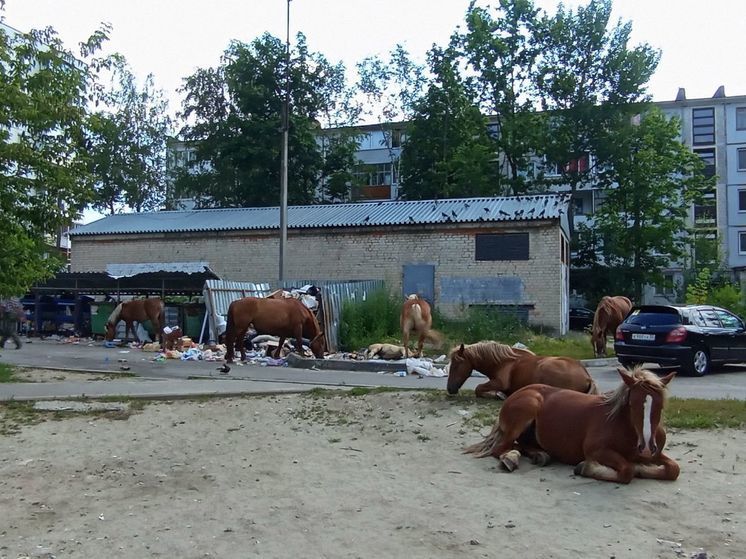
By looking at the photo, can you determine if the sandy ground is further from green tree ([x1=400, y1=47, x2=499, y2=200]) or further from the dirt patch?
green tree ([x1=400, y1=47, x2=499, y2=200])

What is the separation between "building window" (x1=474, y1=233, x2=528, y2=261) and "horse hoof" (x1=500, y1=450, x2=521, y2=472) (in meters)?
20.1

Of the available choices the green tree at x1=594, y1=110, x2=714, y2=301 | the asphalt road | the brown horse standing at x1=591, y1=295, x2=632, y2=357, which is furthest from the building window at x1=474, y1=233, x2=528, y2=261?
the green tree at x1=594, y1=110, x2=714, y2=301

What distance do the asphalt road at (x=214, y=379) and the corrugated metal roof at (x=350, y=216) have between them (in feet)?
34.3

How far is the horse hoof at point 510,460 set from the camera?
21.1ft

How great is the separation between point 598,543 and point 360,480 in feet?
7.79

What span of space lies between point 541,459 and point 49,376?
35.7ft

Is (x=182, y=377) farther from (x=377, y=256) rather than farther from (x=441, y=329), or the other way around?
(x=377, y=256)

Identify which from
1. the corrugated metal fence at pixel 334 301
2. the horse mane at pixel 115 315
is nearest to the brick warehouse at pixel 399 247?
the corrugated metal fence at pixel 334 301

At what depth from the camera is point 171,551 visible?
471 centimetres

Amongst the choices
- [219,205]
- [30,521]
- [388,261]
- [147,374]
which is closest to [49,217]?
[147,374]

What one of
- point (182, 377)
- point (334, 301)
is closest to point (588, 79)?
point (334, 301)

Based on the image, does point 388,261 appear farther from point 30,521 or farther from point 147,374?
point 30,521

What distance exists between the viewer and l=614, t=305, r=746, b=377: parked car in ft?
50.0

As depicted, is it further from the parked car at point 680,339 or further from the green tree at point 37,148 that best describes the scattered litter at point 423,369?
the green tree at point 37,148
